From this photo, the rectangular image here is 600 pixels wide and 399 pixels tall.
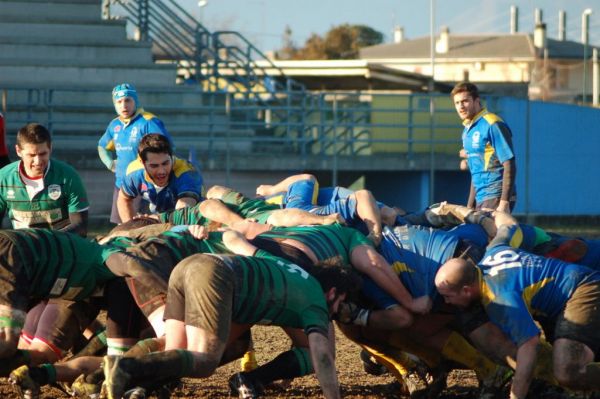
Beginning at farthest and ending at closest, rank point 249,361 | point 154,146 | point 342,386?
1. point 154,146
2. point 249,361
3. point 342,386

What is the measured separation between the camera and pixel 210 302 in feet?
Result: 21.1

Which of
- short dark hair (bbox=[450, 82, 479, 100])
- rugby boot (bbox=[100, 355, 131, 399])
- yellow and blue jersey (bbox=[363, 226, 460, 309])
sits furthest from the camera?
short dark hair (bbox=[450, 82, 479, 100])

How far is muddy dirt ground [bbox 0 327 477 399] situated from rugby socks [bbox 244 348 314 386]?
595 mm

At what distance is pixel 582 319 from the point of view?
6.93m

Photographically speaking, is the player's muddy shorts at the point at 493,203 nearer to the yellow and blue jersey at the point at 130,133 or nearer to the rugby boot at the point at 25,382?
the yellow and blue jersey at the point at 130,133

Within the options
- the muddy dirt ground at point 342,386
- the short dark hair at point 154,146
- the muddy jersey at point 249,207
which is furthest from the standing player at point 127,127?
the muddy dirt ground at point 342,386

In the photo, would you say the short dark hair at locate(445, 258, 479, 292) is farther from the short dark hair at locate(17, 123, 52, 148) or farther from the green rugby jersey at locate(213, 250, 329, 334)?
the short dark hair at locate(17, 123, 52, 148)

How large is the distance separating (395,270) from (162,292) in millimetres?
1423

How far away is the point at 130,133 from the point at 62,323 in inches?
162

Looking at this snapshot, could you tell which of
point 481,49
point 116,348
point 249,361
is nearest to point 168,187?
point 249,361

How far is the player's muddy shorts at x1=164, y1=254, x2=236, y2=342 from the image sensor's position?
21.1ft

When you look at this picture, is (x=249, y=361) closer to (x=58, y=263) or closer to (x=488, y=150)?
(x=58, y=263)

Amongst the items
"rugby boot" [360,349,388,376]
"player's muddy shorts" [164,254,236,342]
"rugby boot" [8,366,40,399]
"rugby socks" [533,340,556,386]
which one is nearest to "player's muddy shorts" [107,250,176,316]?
"player's muddy shorts" [164,254,236,342]

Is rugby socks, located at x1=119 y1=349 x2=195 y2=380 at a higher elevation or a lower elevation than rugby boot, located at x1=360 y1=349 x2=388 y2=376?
higher
